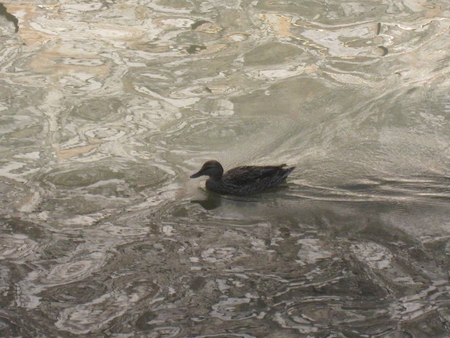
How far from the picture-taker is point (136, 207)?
725 cm

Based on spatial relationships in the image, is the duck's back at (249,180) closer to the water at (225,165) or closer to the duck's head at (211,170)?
the duck's head at (211,170)

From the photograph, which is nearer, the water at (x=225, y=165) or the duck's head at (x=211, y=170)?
the water at (x=225, y=165)

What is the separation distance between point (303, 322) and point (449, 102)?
16.0 feet

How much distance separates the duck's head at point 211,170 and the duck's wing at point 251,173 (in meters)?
0.09

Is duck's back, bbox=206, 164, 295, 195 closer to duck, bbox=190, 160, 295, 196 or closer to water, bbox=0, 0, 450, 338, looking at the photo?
duck, bbox=190, 160, 295, 196

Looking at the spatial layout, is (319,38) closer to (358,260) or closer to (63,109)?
(63,109)

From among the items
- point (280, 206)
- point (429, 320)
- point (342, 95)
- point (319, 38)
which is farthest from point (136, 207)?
point (319, 38)

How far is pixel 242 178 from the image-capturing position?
7.60 metres

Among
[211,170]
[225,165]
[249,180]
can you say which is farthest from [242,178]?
[225,165]

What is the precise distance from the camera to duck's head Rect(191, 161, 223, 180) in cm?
763

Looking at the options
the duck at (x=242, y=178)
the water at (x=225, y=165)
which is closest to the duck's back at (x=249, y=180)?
the duck at (x=242, y=178)

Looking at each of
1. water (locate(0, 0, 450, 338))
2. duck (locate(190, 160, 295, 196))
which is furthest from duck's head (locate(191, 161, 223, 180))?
water (locate(0, 0, 450, 338))

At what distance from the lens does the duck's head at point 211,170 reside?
7.63m

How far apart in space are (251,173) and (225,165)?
78 cm
